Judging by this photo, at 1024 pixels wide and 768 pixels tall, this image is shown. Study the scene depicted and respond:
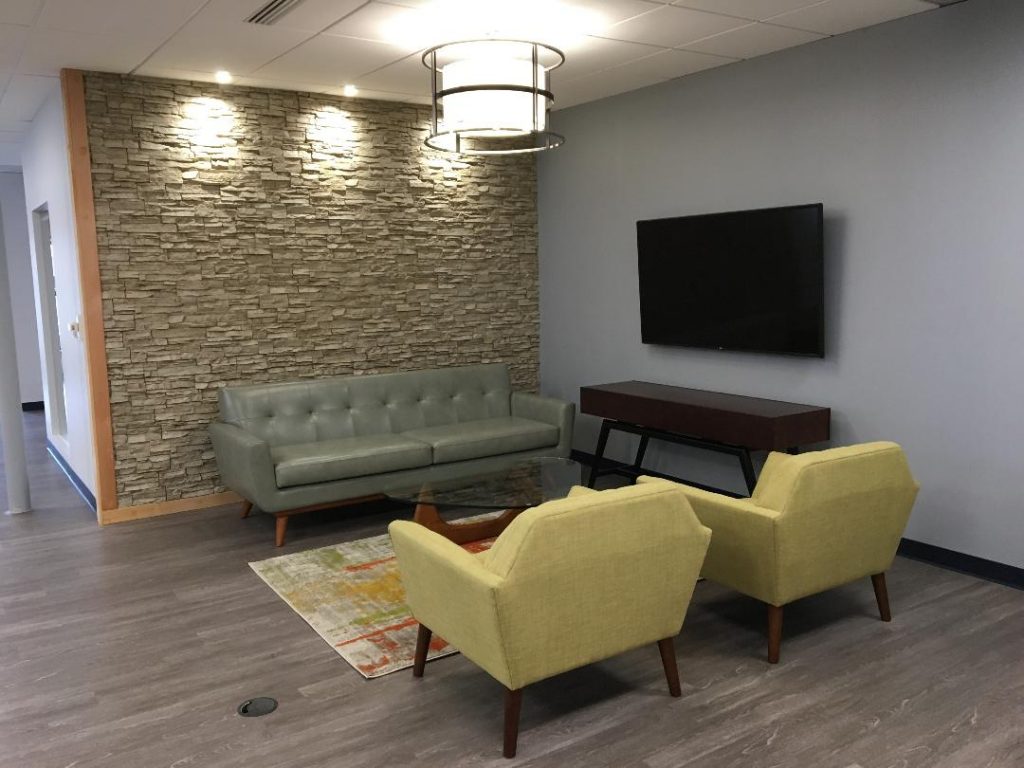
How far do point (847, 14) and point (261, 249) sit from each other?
362 cm

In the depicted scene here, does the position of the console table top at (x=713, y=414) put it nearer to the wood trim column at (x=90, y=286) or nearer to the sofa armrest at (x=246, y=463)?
the sofa armrest at (x=246, y=463)

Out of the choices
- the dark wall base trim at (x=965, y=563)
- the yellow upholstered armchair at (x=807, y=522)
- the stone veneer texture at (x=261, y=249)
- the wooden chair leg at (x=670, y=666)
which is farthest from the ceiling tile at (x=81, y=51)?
the dark wall base trim at (x=965, y=563)

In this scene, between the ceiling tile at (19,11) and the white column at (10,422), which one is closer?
the ceiling tile at (19,11)

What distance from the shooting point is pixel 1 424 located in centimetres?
555

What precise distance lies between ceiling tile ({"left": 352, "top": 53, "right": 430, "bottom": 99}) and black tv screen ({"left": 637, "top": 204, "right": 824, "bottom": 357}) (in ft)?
5.44

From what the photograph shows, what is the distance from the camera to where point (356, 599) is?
3.89 metres

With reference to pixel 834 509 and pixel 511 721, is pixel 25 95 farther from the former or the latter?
pixel 834 509

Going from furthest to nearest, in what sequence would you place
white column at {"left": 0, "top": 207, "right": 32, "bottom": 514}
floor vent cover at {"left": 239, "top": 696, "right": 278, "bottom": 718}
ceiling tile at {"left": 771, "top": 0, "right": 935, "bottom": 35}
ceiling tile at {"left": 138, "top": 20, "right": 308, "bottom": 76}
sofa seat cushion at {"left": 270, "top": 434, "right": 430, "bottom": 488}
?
white column at {"left": 0, "top": 207, "right": 32, "bottom": 514} → sofa seat cushion at {"left": 270, "top": 434, "right": 430, "bottom": 488} → ceiling tile at {"left": 138, "top": 20, "right": 308, "bottom": 76} → ceiling tile at {"left": 771, "top": 0, "right": 935, "bottom": 35} → floor vent cover at {"left": 239, "top": 696, "right": 278, "bottom": 718}

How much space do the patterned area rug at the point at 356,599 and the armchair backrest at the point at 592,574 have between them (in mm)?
832

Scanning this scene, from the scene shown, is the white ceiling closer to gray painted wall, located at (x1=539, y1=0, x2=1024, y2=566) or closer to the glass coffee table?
gray painted wall, located at (x1=539, y1=0, x2=1024, y2=566)

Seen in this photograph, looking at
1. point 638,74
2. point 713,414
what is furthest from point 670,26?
point 713,414

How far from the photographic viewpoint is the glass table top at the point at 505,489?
3.93 meters

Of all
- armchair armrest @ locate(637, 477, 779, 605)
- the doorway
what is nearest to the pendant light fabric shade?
armchair armrest @ locate(637, 477, 779, 605)

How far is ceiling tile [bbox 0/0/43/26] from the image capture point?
3564 mm
